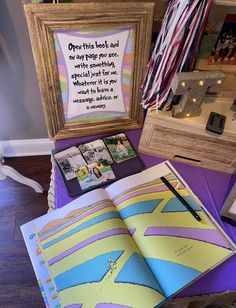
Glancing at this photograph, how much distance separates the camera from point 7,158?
1.59 meters

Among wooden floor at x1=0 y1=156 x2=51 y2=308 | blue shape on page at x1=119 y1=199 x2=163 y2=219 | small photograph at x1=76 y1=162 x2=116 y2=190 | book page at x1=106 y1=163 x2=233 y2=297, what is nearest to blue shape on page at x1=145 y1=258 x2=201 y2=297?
book page at x1=106 y1=163 x2=233 y2=297

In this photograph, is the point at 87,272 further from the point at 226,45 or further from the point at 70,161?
the point at 226,45

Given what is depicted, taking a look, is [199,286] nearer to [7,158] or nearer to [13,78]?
[13,78]

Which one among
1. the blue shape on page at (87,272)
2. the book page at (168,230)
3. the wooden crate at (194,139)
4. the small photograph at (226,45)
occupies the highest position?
the small photograph at (226,45)

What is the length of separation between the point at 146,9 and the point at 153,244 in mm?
573

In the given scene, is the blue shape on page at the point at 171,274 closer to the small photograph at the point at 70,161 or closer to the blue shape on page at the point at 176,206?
the blue shape on page at the point at 176,206

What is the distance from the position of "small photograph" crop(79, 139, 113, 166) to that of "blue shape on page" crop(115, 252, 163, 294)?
31 cm

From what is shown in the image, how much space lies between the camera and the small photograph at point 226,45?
696 millimetres

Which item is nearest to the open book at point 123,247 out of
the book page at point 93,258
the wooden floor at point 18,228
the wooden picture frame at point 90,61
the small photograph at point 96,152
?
the book page at point 93,258

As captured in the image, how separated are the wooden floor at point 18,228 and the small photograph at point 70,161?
693 millimetres

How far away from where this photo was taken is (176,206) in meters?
0.70

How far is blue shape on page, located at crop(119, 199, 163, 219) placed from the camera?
2.23 ft

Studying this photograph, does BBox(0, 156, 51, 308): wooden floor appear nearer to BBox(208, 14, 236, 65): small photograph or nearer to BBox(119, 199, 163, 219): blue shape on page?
BBox(119, 199, 163, 219): blue shape on page

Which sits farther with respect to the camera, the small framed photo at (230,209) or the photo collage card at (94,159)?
the photo collage card at (94,159)
